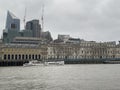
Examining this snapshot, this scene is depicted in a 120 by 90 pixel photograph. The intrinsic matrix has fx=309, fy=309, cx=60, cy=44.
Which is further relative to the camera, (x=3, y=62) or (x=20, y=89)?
(x=3, y=62)

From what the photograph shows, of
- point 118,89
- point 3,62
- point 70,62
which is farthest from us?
point 70,62

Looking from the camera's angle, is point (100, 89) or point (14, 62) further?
point (14, 62)

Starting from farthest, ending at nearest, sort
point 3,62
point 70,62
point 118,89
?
point 70,62 → point 3,62 → point 118,89

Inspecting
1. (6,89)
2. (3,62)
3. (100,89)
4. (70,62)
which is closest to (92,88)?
(100,89)

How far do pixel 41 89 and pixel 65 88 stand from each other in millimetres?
3897

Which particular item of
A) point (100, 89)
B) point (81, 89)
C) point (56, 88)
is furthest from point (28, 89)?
point (100, 89)

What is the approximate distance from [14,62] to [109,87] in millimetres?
Answer: 128477

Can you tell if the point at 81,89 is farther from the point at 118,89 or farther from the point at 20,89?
the point at 20,89

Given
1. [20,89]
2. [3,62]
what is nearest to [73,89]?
[20,89]

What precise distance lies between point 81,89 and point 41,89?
6262mm

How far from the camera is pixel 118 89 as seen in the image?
47.0 m

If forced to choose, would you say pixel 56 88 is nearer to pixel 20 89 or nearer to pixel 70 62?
pixel 20 89

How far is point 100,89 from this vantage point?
156ft

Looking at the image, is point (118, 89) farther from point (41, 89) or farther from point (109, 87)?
point (41, 89)
